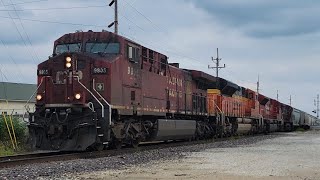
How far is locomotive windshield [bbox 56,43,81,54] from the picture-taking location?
53.3ft

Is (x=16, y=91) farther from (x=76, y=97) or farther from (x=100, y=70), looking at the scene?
(x=76, y=97)

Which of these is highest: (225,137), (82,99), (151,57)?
(151,57)

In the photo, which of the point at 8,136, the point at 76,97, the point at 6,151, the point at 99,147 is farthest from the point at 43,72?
the point at 8,136

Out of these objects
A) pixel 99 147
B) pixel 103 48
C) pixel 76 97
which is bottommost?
pixel 99 147

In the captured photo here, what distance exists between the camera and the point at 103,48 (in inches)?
634

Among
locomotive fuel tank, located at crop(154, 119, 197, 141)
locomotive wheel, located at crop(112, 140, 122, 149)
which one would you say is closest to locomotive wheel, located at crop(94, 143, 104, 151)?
locomotive wheel, located at crop(112, 140, 122, 149)

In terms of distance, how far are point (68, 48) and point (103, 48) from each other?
1.36 m

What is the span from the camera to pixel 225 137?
96.8ft

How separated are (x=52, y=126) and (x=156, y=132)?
5139mm

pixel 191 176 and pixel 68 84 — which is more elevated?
pixel 68 84

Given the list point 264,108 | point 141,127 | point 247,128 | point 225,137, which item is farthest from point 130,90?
point 264,108

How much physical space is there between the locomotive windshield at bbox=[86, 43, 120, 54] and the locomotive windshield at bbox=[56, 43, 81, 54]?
1.23 ft

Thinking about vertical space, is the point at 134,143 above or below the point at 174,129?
below

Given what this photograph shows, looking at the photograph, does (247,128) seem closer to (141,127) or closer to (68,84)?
(141,127)
